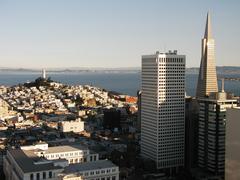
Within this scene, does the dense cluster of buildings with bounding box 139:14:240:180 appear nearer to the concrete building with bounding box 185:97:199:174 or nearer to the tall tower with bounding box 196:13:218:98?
the concrete building with bounding box 185:97:199:174

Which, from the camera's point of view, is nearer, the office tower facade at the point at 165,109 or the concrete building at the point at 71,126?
the office tower facade at the point at 165,109

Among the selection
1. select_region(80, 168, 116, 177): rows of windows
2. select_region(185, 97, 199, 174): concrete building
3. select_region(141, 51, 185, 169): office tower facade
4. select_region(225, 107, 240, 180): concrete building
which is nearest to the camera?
select_region(225, 107, 240, 180): concrete building

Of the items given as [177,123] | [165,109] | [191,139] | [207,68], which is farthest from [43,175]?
[207,68]

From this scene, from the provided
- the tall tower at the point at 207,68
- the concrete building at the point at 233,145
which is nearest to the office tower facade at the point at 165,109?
the tall tower at the point at 207,68

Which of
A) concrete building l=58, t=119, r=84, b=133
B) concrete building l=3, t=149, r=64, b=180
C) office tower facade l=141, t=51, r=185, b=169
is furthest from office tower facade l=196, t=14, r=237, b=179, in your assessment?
concrete building l=58, t=119, r=84, b=133

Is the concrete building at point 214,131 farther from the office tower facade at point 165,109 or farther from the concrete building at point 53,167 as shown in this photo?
the concrete building at point 53,167
